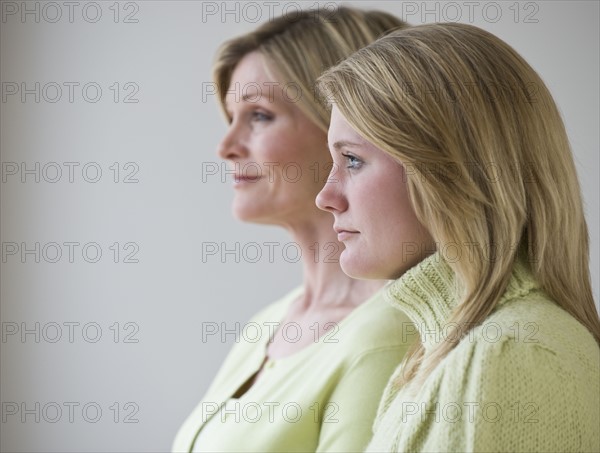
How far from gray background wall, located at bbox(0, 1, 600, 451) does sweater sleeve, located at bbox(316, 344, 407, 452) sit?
0.96 m

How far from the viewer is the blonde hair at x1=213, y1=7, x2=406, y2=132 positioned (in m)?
1.46

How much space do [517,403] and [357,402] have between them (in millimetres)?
468

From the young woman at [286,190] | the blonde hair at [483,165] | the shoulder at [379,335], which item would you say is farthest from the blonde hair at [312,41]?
the blonde hair at [483,165]

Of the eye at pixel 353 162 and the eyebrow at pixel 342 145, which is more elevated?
the eyebrow at pixel 342 145

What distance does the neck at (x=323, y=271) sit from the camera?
145 centimetres

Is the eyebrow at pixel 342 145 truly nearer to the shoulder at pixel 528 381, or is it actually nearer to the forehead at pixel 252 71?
the shoulder at pixel 528 381

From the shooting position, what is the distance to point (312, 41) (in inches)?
58.5

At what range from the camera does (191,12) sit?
2199 mm

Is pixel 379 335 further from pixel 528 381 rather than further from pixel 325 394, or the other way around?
pixel 528 381

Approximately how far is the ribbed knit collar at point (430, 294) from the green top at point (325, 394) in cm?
27

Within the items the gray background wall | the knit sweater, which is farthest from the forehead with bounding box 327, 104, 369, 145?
the gray background wall

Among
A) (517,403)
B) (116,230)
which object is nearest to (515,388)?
(517,403)

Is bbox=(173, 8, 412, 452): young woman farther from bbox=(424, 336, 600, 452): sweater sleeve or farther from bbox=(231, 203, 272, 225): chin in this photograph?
bbox=(424, 336, 600, 452): sweater sleeve

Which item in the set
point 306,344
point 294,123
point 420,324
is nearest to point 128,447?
point 306,344
